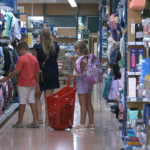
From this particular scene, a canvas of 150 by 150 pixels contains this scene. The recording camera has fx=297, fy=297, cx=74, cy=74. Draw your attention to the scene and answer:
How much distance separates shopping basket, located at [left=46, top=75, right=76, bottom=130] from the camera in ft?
13.4

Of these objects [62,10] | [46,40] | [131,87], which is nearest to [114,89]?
[46,40]

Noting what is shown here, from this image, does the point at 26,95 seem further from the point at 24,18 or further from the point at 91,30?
the point at 91,30

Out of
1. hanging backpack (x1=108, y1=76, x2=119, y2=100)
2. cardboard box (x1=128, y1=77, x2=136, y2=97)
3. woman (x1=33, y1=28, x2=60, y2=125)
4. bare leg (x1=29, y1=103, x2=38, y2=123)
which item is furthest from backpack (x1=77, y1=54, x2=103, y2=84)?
hanging backpack (x1=108, y1=76, x2=119, y2=100)

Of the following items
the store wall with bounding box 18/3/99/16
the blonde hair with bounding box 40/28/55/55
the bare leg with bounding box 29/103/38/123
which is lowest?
the bare leg with bounding box 29/103/38/123

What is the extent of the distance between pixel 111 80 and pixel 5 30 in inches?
91.6

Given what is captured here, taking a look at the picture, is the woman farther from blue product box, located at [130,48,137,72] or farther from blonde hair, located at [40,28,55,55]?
blue product box, located at [130,48,137,72]

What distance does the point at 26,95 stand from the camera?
4.34 meters

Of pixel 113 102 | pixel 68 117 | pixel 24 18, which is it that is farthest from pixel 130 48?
pixel 24 18

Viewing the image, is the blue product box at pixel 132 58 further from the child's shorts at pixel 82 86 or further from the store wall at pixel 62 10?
the store wall at pixel 62 10

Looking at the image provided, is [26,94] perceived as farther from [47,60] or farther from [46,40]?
[46,40]

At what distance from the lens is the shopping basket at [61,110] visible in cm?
409

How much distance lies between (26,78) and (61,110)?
70 centimetres

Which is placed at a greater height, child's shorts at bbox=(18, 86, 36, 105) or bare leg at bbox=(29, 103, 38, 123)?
child's shorts at bbox=(18, 86, 36, 105)

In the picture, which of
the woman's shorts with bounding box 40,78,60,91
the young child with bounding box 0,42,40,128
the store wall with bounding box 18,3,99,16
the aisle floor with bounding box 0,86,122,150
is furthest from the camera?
the store wall with bounding box 18,3,99,16
